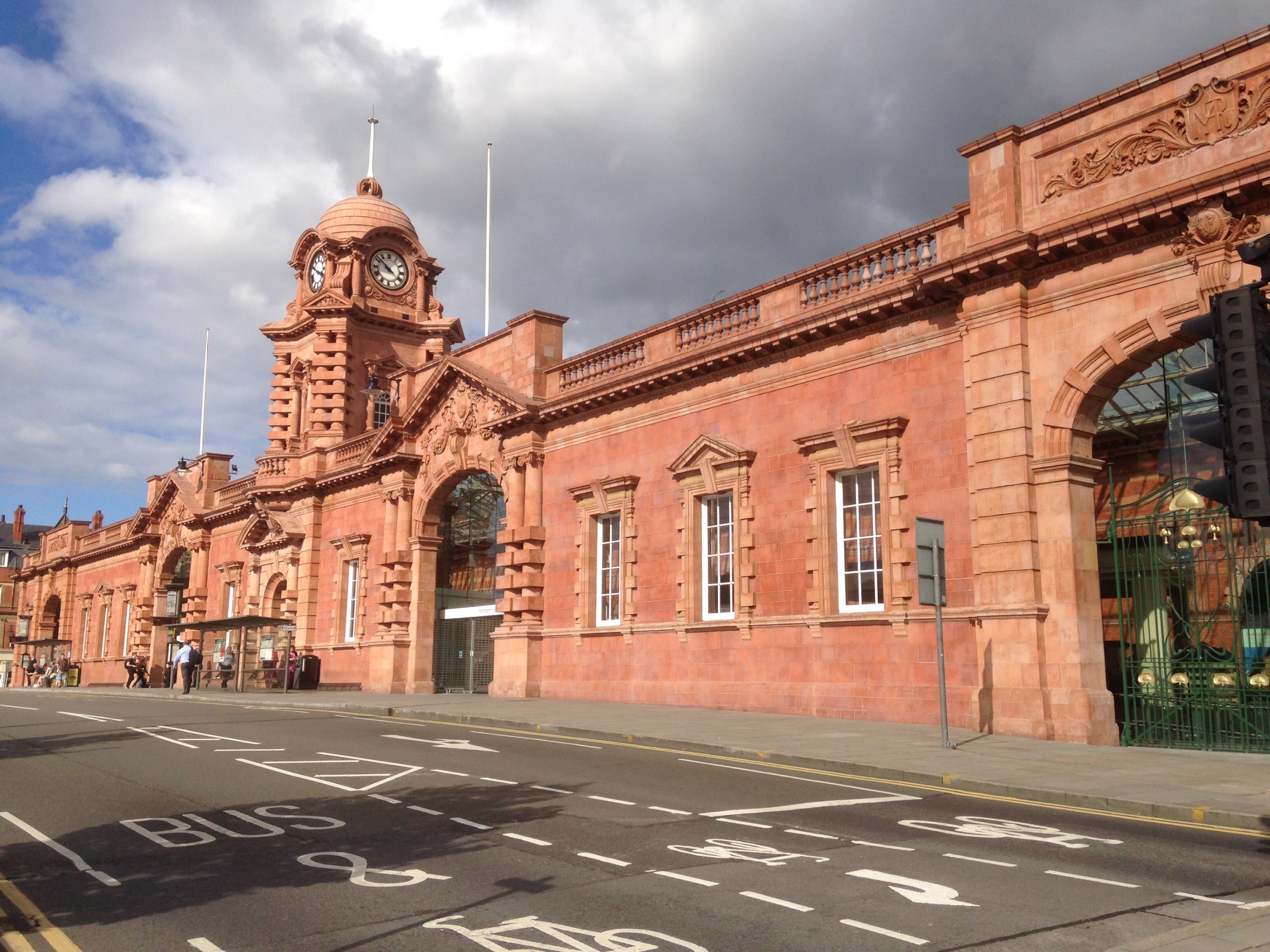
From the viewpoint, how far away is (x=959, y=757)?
13.6 metres

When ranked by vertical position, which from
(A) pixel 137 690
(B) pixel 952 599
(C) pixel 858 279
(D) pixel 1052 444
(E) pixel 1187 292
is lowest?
(A) pixel 137 690

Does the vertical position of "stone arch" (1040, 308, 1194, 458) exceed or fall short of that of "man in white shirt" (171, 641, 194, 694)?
it exceeds it

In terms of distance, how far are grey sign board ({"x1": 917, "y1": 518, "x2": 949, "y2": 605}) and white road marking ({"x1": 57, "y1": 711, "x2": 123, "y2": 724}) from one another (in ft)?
49.2

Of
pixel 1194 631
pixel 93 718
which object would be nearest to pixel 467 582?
pixel 93 718

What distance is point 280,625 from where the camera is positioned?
36.6 m

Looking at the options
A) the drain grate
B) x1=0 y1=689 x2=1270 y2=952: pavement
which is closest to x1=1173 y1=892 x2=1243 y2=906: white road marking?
x1=0 y1=689 x2=1270 y2=952: pavement

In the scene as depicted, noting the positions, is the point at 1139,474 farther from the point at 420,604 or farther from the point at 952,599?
the point at 420,604

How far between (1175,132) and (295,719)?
59.3ft

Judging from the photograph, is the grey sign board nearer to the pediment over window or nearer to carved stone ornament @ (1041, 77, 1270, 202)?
carved stone ornament @ (1041, 77, 1270, 202)

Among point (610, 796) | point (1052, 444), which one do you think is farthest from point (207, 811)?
point (1052, 444)

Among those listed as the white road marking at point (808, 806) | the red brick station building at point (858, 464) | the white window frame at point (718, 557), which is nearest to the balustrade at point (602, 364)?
the red brick station building at point (858, 464)

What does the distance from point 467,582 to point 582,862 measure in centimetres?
2659

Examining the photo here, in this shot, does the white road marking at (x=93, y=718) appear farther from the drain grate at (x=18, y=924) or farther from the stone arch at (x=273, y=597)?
the stone arch at (x=273, y=597)

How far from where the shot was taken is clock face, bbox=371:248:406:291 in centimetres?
4522
